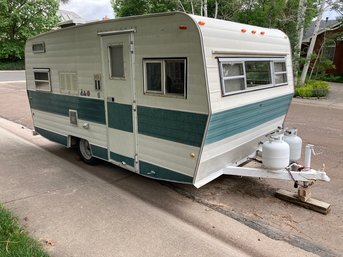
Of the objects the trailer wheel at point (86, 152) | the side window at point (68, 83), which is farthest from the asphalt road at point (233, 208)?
the side window at point (68, 83)

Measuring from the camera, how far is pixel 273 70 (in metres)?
5.65

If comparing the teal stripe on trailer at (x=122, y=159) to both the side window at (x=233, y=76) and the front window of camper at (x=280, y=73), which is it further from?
the front window of camper at (x=280, y=73)

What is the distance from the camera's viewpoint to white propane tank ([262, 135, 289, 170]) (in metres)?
4.44

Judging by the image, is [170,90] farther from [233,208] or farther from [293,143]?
[293,143]

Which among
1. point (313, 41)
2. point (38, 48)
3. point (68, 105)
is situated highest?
point (313, 41)

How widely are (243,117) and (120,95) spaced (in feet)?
6.44

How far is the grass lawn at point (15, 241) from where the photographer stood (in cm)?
336

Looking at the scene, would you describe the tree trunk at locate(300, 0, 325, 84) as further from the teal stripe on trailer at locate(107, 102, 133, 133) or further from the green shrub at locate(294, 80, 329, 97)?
the teal stripe on trailer at locate(107, 102, 133, 133)

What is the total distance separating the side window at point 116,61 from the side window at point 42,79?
84.8 inches

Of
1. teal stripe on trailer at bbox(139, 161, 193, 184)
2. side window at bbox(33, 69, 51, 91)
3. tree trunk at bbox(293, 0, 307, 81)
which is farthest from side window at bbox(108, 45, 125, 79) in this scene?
tree trunk at bbox(293, 0, 307, 81)

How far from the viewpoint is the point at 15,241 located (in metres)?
3.60

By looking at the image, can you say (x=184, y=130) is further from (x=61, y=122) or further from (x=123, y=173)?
(x=61, y=122)

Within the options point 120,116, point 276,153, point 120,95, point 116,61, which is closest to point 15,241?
point 120,116

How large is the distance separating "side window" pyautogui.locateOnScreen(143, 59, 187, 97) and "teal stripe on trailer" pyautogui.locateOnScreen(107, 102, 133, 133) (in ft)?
1.87
